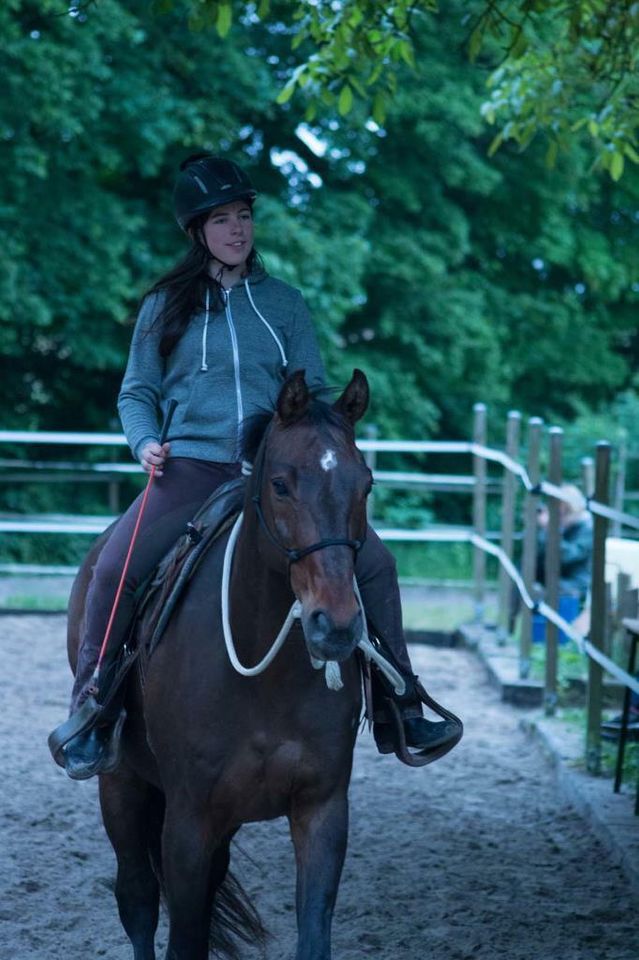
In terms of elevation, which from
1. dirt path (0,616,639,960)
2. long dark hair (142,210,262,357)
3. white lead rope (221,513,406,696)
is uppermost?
long dark hair (142,210,262,357)

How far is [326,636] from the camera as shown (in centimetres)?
333

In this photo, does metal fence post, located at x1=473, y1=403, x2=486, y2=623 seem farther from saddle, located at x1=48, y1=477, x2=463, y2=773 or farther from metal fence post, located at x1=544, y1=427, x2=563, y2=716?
saddle, located at x1=48, y1=477, x2=463, y2=773

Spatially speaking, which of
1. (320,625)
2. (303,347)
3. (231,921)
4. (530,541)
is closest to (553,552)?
(530,541)

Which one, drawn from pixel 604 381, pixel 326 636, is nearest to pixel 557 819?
pixel 326 636

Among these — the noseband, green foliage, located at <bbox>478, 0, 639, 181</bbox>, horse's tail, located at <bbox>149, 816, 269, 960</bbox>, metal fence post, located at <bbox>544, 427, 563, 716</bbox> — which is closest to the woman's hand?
the noseband

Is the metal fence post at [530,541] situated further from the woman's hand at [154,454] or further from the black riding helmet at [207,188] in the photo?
the woman's hand at [154,454]

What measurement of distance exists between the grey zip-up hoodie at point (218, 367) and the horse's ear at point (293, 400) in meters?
0.58

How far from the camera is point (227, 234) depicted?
4.52 m

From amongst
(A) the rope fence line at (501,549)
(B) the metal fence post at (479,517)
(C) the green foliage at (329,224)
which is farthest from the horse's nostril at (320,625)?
(C) the green foliage at (329,224)

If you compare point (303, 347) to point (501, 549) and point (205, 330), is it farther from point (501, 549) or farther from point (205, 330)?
point (501, 549)

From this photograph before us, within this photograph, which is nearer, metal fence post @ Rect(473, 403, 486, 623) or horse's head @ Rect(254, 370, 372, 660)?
horse's head @ Rect(254, 370, 372, 660)

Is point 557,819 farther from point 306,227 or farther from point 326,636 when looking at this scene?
point 306,227

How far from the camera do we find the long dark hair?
4.48 meters

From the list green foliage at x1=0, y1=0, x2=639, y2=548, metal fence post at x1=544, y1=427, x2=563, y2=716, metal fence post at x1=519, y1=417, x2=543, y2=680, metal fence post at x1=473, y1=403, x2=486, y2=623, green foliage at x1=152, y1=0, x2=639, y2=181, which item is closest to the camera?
green foliage at x1=152, y1=0, x2=639, y2=181
